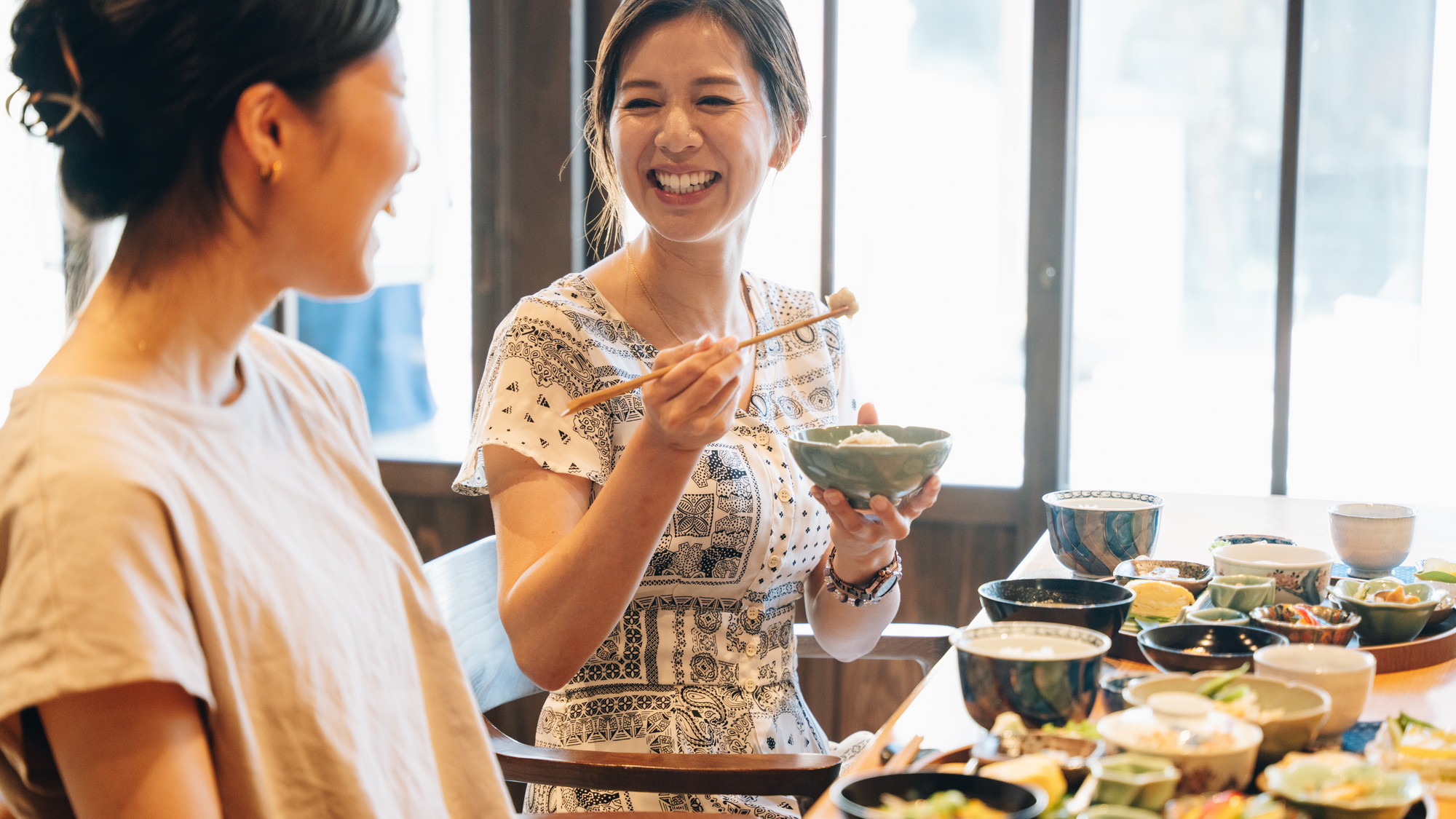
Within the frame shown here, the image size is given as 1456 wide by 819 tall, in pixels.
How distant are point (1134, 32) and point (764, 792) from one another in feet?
6.76

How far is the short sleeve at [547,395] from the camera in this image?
4.92 feet

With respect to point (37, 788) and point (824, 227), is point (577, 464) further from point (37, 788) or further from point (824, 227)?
point (824, 227)

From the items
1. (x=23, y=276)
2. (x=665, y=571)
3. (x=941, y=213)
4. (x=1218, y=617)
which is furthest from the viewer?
(x=23, y=276)

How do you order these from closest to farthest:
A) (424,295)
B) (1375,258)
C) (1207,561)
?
(1207,561)
(1375,258)
(424,295)

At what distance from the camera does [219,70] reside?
0.85 m

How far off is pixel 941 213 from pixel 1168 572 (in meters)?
1.58

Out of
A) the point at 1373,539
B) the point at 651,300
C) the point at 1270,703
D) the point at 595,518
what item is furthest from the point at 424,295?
the point at 1270,703

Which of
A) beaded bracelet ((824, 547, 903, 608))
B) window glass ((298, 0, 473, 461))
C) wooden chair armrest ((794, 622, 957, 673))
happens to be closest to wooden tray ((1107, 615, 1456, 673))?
beaded bracelet ((824, 547, 903, 608))

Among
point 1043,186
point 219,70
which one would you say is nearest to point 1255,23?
point 1043,186

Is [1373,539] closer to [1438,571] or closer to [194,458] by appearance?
[1438,571]

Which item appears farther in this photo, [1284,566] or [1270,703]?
[1284,566]

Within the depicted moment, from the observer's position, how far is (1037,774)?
0.79m

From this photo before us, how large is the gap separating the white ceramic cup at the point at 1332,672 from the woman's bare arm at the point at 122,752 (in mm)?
833

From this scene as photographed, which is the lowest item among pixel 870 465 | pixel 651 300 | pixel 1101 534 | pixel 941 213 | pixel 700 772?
pixel 700 772
